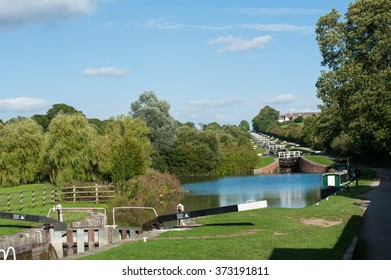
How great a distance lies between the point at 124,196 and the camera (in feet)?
123

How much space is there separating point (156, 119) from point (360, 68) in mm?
33366

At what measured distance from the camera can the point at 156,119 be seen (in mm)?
67812

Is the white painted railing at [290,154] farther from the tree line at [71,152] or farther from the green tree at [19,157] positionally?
the green tree at [19,157]

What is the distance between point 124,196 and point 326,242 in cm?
2458

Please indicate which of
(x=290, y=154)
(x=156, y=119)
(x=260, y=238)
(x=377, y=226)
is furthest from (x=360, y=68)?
(x=290, y=154)

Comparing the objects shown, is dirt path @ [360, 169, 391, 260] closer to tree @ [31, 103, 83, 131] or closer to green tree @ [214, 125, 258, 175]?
green tree @ [214, 125, 258, 175]

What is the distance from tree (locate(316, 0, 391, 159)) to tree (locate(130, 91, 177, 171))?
1026 inches

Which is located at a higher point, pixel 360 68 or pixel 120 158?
pixel 360 68

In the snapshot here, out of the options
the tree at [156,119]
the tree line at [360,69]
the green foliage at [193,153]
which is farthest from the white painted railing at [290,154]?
the tree line at [360,69]

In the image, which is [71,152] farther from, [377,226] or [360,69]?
[377,226]

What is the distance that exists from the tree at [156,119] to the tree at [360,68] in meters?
26.1

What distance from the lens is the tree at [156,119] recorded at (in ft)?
222

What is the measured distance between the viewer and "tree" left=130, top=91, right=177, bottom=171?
67.6 metres
